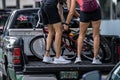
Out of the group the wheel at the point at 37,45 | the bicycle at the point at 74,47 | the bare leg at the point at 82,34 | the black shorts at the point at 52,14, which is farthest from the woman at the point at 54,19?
the wheel at the point at 37,45

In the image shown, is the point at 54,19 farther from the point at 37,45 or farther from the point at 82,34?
the point at 37,45

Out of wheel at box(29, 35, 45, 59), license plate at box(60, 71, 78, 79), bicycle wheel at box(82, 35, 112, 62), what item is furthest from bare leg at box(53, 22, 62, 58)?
wheel at box(29, 35, 45, 59)

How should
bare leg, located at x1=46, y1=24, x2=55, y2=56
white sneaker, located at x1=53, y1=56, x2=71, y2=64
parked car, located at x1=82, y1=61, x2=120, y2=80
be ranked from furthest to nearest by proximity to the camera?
bare leg, located at x1=46, y1=24, x2=55, y2=56 → white sneaker, located at x1=53, y1=56, x2=71, y2=64 → parked car, located at x1=82, y1=61, x2=120, y2=80

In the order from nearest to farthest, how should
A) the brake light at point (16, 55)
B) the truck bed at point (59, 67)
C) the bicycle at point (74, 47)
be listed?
the truck bed at point (59, 67), the brake light at point (16, 55), the bicycle at point (74, 47)

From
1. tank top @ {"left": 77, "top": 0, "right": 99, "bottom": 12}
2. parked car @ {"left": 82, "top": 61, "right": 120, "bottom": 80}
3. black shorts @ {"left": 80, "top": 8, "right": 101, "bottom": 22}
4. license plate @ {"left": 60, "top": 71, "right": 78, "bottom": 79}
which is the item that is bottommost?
license plate @ {"left": 60, "top": 71, "right": 78, "bottom": 79}

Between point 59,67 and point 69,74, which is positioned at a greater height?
point 59,67

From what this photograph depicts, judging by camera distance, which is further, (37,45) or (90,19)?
(37,45)

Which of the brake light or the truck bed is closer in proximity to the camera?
the truck bed

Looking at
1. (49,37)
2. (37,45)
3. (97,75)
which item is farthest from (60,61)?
(97,75)

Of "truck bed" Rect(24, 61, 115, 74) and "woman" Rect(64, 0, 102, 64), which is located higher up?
"woman" Rect(64, 0, 102, 64)

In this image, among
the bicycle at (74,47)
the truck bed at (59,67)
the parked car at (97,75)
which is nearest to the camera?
the parked car at (97,75)

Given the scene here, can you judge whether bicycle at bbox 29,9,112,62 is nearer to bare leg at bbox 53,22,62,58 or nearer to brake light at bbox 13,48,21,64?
bare leg at bbox 53,22,62,58

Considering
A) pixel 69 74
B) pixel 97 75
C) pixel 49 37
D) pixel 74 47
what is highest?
pixel 97 75

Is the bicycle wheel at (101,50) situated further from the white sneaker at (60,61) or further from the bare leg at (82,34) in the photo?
the white sneaker at (60,61)
